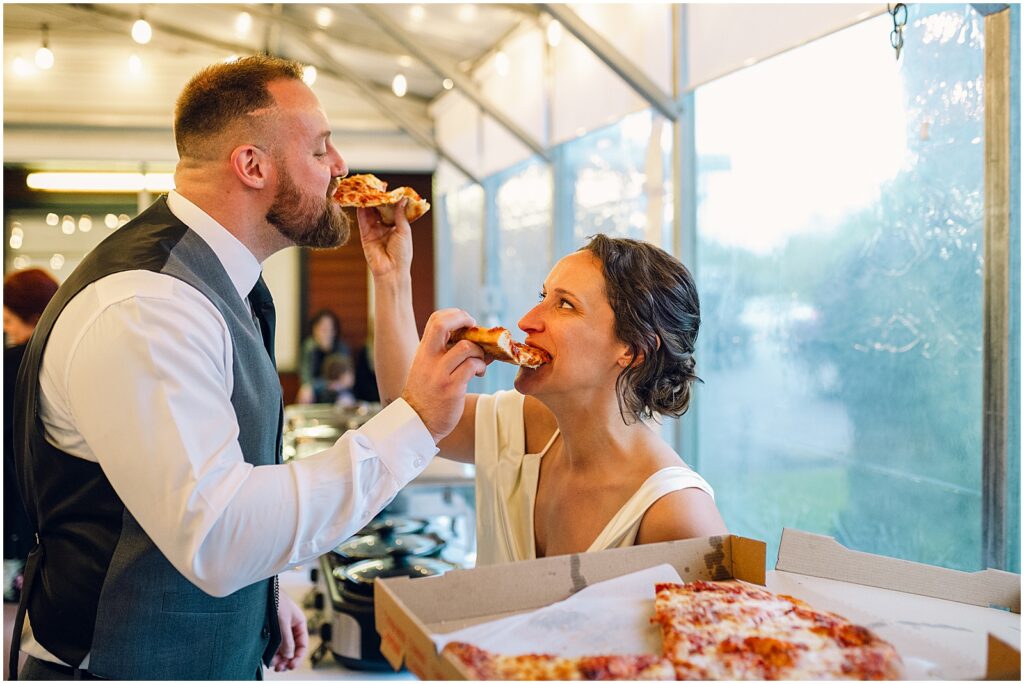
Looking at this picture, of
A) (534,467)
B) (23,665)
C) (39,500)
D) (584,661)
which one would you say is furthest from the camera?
(534,467)

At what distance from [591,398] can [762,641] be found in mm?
995

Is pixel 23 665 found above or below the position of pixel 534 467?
below

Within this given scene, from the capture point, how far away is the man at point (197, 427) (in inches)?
54.5

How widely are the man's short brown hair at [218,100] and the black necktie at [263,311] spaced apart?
33 cm

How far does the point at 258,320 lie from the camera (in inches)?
78.0

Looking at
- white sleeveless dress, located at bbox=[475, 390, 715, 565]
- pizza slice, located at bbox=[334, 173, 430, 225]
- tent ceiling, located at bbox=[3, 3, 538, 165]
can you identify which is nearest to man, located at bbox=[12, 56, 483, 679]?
pizza slice, located at bbox=[334, 173, 430, 225]

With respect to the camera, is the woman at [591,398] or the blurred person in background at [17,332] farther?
the blurred person in background at [17,332]

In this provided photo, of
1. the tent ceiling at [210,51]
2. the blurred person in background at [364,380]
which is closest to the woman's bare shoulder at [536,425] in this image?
the tent ceiling at [210,51]

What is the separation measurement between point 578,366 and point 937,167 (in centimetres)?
141

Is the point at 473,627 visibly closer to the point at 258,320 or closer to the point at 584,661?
the point at 584,661

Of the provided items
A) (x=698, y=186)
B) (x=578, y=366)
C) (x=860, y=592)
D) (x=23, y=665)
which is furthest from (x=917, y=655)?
(x=698, y=186)

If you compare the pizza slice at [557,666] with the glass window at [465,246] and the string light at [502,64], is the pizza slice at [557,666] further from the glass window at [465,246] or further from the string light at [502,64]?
the glass window at [465,246]

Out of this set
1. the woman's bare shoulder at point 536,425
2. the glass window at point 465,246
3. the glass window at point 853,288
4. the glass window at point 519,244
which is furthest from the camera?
the glass window at point 465,246

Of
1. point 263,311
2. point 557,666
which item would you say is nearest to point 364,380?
point 263,311
